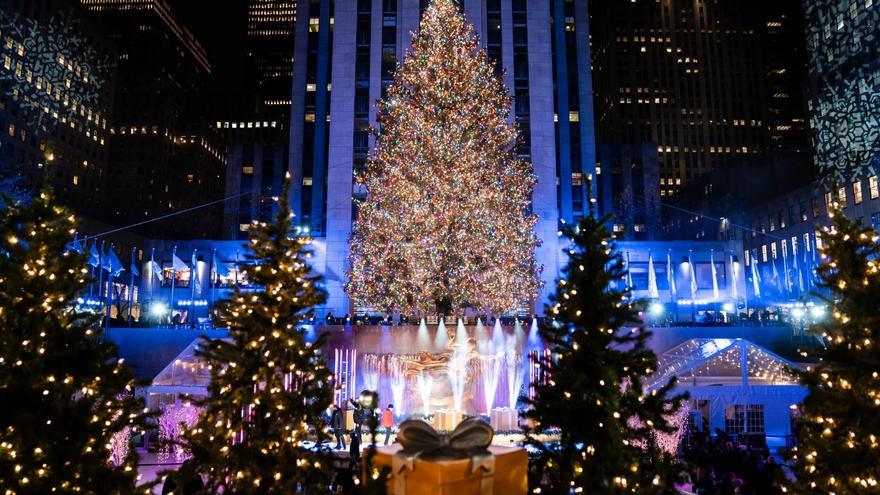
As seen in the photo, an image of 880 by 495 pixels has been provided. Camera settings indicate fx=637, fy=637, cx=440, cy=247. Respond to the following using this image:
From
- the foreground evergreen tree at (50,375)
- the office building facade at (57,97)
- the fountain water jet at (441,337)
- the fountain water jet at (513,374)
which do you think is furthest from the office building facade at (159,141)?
the foreground evergreen tree at (50,375)

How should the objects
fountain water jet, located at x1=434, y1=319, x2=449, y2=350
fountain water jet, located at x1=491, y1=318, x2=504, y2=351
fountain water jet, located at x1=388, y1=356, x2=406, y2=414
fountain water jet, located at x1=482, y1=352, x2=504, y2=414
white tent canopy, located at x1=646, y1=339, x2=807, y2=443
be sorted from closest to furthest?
white tent canopy, located at x1=646, y1=339, x2=807, y2=443 < fountain water jet, located at x1=388, y1=356, x2=406, y2=414 < fountain water jet, located at x1=482, y1=352, x2=504, y2=414 < fountain water jet, located at x1=434, y1=319, x2=449, y2=350 < fountain water jet, located at x1=491, y1=318, x2=504, y2=351

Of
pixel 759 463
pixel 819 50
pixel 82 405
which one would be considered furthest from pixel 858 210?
pixel 82 405

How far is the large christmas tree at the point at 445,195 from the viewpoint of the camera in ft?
89.6

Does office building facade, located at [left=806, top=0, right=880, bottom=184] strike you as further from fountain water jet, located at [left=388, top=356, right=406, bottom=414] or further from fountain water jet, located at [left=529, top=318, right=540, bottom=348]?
fountain water jet, located at [left=388, top=356, right=406, bottom=414]

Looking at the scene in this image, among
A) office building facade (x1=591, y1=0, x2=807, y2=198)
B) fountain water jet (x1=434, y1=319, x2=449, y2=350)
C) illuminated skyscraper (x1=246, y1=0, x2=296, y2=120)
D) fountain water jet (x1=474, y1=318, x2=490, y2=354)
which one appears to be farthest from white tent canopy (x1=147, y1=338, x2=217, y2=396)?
illuminated skyscraper (x1=246, y1=0, x2=296, y2=120)

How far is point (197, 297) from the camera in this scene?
161 ft

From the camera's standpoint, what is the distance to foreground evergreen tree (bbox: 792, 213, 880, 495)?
761 cm

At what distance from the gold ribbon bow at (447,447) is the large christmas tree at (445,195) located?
2045cm

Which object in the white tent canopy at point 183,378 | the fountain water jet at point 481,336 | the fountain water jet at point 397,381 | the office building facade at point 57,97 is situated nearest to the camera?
the white tent canopy at point 183,378

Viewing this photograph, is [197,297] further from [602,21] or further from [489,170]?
[602,21]

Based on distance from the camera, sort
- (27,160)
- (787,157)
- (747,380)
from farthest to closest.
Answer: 1. (787,157)
2. (27,160)
3. (747,380)

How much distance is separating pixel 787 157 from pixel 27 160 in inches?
3623

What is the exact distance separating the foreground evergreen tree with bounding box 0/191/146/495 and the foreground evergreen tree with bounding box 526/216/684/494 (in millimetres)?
5063

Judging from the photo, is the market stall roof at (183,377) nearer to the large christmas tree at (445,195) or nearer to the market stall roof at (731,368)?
the large christmas tree at (445,195)
